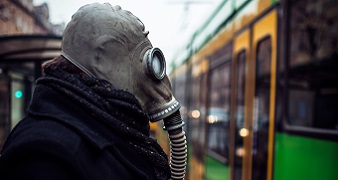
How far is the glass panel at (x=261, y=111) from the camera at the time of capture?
321cm

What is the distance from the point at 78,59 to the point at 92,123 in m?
0.22

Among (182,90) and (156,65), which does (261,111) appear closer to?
(156,65)

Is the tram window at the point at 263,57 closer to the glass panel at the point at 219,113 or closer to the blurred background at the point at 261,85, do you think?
the blurred background at the point at 261,85

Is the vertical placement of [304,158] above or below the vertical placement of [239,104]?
below

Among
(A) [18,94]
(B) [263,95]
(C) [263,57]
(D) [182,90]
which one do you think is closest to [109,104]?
(B) [263,95]

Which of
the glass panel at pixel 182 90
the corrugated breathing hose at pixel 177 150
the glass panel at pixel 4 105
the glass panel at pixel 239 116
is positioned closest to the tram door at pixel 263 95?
the glass panel at pixel 239 116

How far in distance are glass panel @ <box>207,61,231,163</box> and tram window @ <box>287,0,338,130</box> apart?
66.0 inches

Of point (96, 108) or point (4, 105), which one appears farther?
point (4, 105)

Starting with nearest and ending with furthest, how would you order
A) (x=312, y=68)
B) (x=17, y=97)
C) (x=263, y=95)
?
1. (x=312, y=68)
2. (x=263, y=95)
3. (x=17, y=97)

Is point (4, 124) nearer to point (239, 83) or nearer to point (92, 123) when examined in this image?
point (239, 83)

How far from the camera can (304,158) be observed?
2.58 meters

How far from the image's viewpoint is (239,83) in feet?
13.6

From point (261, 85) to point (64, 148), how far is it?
2667mm

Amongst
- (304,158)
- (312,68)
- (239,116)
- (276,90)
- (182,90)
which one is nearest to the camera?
(304,158)
